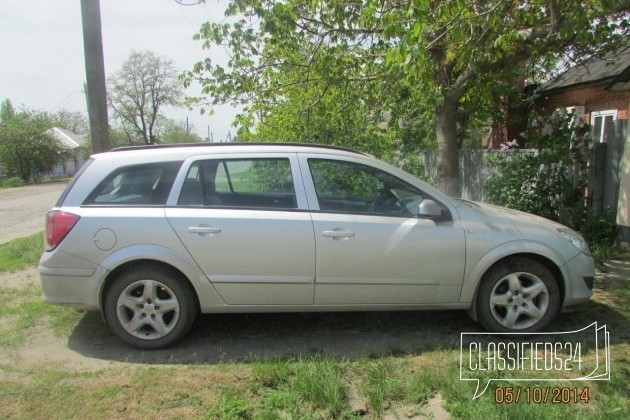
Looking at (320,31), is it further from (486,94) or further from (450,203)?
(450,203)

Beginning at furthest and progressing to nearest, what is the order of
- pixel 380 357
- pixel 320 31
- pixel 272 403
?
pixel 320 31
pixel 380 357
pixel 272 403

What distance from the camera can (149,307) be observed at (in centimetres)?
405

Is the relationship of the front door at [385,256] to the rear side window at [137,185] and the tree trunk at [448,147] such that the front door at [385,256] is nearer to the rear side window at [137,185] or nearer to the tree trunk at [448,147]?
the rear side window at [137,185]

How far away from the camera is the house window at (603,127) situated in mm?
7555

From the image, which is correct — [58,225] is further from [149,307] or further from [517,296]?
[517,296]

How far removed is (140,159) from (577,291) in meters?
3.84

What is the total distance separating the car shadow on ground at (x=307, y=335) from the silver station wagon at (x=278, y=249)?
23 centimetres

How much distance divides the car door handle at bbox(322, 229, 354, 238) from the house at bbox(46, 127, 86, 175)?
4286 cm

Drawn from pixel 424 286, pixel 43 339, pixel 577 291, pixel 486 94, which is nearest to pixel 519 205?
pixel 486 94

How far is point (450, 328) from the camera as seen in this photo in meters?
4.47

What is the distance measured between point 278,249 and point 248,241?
25 cm

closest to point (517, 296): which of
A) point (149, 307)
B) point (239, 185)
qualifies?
point (239, 185)

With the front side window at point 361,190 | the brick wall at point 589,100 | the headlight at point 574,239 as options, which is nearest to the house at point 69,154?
the brick wall at point 589,100

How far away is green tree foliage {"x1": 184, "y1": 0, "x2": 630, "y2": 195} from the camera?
5957mm
